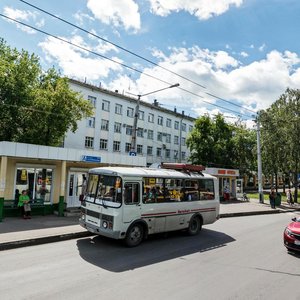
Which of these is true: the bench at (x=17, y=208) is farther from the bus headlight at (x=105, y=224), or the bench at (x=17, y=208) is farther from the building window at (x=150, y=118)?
the building window at (x=150, y=118)

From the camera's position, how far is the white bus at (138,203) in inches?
409

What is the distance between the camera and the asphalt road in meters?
6.40

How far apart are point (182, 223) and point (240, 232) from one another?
10.8ft

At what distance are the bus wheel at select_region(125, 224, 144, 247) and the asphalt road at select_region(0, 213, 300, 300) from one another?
0.86 feet

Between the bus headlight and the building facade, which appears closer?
the bus headlight

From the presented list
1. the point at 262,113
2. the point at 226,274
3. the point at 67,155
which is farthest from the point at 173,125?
the point at 226,274

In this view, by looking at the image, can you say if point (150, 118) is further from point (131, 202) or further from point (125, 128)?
point (131, 202)

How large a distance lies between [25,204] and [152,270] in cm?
956

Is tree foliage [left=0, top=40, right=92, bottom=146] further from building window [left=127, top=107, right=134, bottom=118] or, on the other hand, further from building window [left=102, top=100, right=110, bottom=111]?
building window [left=127, top=107, right=134, bottom=118]

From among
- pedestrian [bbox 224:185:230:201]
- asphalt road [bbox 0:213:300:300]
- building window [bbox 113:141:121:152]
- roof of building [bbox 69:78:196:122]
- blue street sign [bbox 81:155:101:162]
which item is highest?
roof of building [bbox 69:78:196:122]

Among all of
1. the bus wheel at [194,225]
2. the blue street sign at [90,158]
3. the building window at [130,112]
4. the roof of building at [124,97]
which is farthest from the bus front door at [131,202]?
the building window at [130,112]

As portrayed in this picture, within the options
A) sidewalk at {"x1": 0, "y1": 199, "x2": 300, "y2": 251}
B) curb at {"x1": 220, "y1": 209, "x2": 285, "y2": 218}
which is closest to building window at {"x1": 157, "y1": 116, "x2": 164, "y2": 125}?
Result: curb at {"x1": 220, "y1": 209, "x2": 285, "y2": 218}

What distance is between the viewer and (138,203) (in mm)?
10875

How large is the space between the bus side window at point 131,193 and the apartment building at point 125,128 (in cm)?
2509
